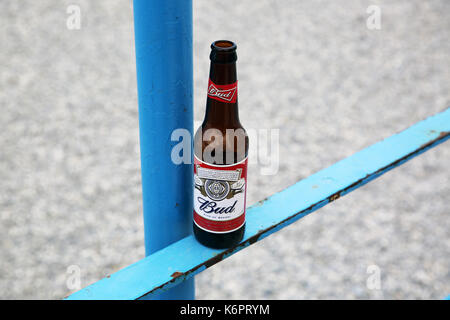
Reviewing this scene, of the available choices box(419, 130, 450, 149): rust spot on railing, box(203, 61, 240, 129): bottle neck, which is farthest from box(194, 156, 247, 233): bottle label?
box(419, 130, 450, 149): rust spot on railing

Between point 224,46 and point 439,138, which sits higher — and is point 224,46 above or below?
above

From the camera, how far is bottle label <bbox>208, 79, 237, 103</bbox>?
0.83 metres

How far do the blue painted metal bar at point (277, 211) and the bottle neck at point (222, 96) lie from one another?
19 centimetres

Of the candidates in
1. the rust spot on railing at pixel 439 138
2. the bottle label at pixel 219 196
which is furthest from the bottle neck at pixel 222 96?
the rust spot on railing at pixel 439 138

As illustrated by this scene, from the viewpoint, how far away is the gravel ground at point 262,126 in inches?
84.1

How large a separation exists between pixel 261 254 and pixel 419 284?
2.32ft

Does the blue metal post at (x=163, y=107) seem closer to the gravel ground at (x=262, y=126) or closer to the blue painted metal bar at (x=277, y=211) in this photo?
the blue painted metal bar at (x=277, y=211)

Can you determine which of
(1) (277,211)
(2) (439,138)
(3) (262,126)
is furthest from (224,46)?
(3) (262,126)

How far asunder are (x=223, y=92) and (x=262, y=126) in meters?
2.06

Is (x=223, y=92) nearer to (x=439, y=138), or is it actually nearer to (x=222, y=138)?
(x=222, y=138)

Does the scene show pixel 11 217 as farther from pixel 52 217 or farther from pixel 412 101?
pixel 412 101

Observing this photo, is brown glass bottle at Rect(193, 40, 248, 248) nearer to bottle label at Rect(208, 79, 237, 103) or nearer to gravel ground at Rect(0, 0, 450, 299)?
bottle label at Rect(208, 79, 237, 103)

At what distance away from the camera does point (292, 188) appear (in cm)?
100

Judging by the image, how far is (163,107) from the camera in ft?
2.61
